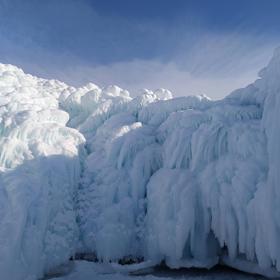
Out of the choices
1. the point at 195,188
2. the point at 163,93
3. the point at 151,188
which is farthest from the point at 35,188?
the point at 163,93

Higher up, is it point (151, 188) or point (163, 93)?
point (163, 93)

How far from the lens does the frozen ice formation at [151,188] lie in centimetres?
1290

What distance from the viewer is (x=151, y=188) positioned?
15.5 m

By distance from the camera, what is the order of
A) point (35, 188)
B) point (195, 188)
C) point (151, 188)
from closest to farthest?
point (195, 188), point (35, 188), point (151, 188)

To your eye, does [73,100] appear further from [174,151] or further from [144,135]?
[174,151]

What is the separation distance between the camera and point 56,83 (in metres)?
28.1

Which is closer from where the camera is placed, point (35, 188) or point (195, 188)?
point (195, 188)

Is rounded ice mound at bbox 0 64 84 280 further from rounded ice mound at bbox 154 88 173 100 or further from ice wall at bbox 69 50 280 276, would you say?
rounded ice mound at bbox 154 88 173 100

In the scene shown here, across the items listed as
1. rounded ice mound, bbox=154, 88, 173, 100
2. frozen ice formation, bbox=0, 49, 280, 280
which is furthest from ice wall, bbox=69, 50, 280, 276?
rounded ice mound, bbox=154, 88, 173, 100

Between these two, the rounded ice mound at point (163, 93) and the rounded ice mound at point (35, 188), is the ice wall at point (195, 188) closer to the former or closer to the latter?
the rounded ice mound at point (35, 188)

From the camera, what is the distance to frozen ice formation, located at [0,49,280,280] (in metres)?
12.9

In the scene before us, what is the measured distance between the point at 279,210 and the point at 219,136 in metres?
4.15

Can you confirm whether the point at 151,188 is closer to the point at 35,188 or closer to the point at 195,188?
the point at 195,188

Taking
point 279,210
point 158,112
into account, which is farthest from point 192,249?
point 158,112
